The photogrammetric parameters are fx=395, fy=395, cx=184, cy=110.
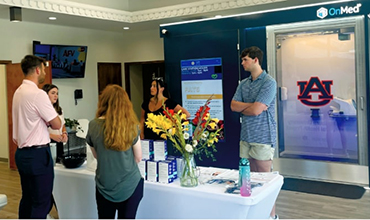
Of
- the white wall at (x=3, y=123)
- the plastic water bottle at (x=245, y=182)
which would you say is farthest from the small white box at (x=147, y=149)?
the white wall at (x=3, y=123)

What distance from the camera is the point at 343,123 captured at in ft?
17.3

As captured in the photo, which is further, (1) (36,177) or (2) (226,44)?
(2) (226,44)

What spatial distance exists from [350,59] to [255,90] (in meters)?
2.29

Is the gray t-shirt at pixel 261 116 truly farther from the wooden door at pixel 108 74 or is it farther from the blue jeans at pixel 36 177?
the wooden door at pixel 108 74

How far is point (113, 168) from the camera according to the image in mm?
2639

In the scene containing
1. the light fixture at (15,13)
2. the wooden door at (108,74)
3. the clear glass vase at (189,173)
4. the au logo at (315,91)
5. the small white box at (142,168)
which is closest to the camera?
the clear glass vase at (189,173)

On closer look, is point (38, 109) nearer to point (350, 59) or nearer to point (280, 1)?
point (350, 59)

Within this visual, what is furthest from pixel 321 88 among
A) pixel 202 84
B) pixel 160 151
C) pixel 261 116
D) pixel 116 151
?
pixel 116 151

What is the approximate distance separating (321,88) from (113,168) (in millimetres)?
3669

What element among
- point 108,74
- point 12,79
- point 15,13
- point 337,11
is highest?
point 15,13

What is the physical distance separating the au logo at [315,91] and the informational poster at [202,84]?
116 centimetres

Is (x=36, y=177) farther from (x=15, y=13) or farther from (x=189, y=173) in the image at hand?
(x=15, y=13)

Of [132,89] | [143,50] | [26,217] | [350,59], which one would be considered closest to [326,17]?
[350,59]

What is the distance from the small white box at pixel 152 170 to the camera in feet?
9.95
